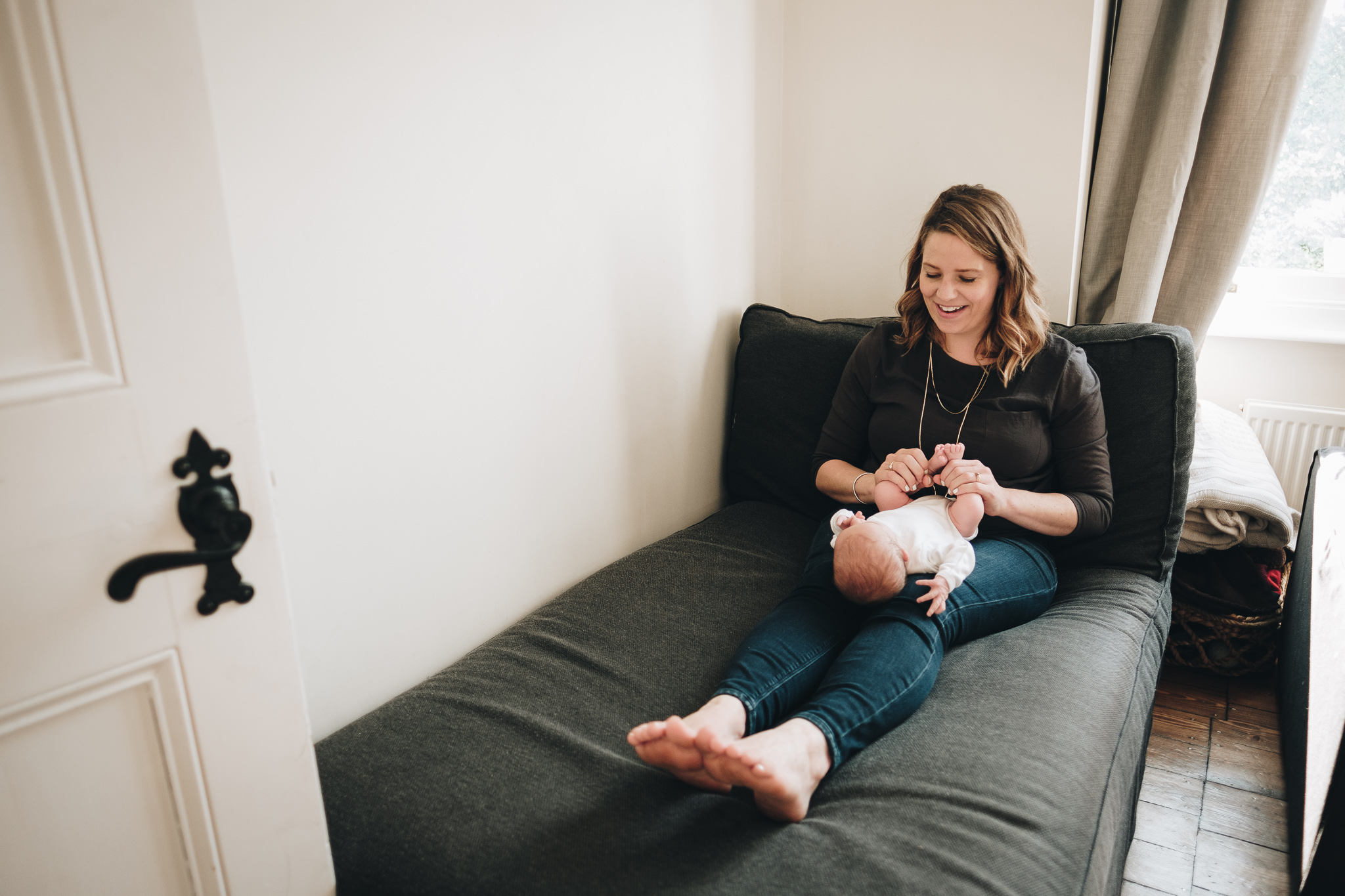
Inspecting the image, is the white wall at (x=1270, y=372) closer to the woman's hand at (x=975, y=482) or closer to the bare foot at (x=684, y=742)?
the woman's hand at (x=975, y=482)

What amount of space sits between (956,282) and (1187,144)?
860 millimetres

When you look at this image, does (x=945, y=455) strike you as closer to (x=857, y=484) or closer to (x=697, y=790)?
(x=857, y=484)

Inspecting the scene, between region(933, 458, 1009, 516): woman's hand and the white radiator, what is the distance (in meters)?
1.34

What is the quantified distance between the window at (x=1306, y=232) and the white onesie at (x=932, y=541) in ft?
4.84

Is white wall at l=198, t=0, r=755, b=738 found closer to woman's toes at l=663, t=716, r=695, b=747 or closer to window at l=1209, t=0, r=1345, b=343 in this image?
woman's toes at l=663, t=716, r=695, b=747

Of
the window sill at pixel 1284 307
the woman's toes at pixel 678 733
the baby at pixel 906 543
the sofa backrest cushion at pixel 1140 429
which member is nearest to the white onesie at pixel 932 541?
the baby at pixel 906 543

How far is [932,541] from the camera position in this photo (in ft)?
4.51

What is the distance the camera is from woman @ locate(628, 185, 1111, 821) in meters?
1.23

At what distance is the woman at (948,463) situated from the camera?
1.23 m

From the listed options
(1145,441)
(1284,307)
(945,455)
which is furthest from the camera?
(1284,307)

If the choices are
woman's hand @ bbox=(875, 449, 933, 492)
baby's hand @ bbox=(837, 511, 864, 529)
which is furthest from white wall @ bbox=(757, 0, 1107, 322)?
baby's hand @ bbox=(837, 511, 864, 529)

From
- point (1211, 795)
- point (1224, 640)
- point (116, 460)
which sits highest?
point (116, 460)

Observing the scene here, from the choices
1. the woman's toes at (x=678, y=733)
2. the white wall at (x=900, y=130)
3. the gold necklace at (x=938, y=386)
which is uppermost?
the white wall at (x=900, y=130)

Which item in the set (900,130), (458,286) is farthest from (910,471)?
(900,130)
